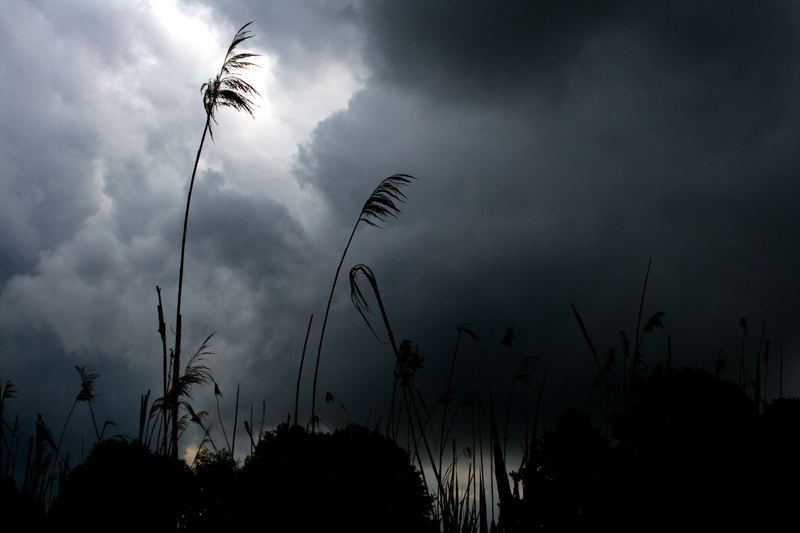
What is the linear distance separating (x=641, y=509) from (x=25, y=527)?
6270mm

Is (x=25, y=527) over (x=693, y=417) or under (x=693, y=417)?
under

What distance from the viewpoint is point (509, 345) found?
247 inches

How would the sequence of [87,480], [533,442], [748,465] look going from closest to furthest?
[533,442] → [748,465] → [87,480]

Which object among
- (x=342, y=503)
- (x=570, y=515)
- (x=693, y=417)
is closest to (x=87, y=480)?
(x=693, y=417)

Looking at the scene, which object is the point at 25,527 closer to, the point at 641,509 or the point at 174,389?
the point at 174,389

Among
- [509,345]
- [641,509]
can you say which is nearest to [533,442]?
[641,509]

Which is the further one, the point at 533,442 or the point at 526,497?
the point at 533,442

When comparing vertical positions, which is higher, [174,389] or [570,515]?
[174,389]

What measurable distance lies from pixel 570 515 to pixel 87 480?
30298 millimetres

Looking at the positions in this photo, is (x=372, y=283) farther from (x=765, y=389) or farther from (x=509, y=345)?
(x=509, y=345)

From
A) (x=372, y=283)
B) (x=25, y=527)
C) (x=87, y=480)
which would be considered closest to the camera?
(x=372, y=283)

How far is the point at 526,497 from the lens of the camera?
108 inches

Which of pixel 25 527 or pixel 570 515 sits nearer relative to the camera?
pixel 570 515

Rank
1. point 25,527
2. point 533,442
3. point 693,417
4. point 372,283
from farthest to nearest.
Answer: point 693,417
point 25,527
point 533,442
point 372,283
